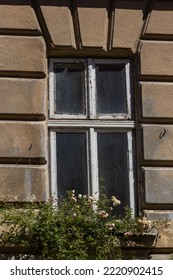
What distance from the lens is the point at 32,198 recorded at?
960 cm

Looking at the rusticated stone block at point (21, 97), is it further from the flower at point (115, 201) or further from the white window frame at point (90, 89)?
the flower at point (115, 201)

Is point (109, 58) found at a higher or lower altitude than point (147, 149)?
higher

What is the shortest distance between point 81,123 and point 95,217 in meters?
1.11

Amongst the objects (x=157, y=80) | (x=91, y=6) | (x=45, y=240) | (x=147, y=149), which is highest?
(x=91, y=6)

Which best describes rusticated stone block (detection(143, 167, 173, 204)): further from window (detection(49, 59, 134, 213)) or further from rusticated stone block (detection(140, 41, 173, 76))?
rusticated stone block (detection(140, 41, 173, 76))

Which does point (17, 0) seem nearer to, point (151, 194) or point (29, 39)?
point (29, 39)

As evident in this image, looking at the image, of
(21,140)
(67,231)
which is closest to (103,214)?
(67,231)

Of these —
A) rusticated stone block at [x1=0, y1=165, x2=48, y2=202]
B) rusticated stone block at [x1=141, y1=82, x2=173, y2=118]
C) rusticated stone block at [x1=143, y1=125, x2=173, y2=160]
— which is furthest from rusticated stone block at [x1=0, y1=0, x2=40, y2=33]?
rusticated stone block at [x1=143, y1=125, x2=173, y2=160]

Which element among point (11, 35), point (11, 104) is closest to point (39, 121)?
point (11, 104)

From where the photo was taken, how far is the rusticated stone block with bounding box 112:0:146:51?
10156 millimetres

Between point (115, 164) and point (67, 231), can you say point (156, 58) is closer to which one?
point (115, 164)

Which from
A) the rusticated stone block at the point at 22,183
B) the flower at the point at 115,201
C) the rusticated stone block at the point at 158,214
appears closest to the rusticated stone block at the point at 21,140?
the rusticated stone block at the point at 22,183

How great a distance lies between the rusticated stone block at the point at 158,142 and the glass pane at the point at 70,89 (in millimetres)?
752

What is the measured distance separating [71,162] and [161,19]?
187cm
